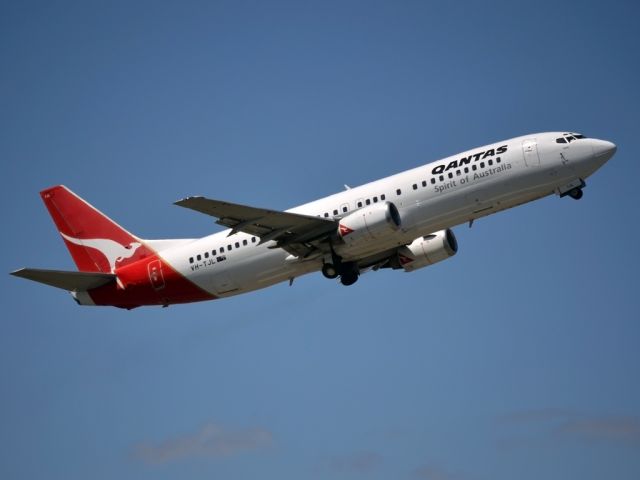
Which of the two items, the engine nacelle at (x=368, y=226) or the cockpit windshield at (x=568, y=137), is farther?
the cockpit windshield at (x=568, y=137)

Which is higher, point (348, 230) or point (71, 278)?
point (71, 278)

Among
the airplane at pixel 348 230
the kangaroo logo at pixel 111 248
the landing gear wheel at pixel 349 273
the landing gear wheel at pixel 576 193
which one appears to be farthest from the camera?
the kangaroo logo at pixel 111 248

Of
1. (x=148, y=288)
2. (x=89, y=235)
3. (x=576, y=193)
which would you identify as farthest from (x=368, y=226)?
(x=89, y=235)

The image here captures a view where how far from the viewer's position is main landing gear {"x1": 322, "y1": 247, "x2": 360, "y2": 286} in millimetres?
50781

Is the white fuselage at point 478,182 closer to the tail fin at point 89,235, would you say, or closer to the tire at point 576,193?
the tire at point 576,193

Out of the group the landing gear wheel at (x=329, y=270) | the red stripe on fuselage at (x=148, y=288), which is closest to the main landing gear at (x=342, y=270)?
the landing gear wheel at (x=329, y=270)

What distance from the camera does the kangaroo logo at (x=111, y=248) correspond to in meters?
56.1

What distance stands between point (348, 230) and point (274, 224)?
3.54m

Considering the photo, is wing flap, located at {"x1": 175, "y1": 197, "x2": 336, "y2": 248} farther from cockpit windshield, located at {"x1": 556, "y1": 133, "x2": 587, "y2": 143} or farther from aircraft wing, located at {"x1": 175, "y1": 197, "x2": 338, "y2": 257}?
cockpit windshield, located at {"x1": 556, "y1": 133, "x2": 587, "y2": 143}

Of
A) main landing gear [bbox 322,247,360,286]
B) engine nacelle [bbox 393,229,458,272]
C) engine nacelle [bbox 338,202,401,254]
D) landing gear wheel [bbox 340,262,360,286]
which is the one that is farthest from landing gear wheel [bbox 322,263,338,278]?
engine nacelle [bbox 393,229,458,272]

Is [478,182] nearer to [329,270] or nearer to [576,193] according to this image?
A: [576,193]

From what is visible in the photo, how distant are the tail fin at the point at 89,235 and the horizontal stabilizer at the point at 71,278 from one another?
157 cm

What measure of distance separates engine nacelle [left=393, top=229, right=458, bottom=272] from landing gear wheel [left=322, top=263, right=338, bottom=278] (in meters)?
4.39

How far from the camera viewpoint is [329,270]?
5125cm
